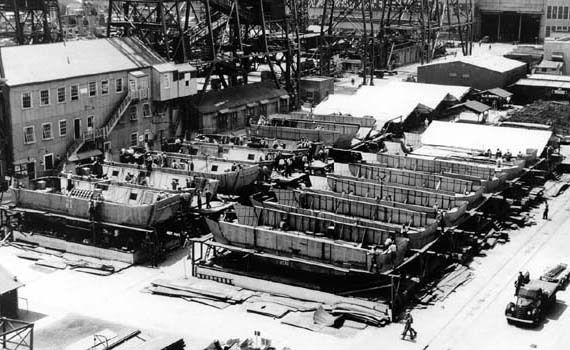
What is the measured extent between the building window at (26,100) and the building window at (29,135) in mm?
1341

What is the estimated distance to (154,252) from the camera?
38250 mm

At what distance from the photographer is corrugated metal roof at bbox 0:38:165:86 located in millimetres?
49531

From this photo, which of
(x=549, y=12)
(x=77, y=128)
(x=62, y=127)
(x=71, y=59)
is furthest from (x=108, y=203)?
(x=549, y=12)

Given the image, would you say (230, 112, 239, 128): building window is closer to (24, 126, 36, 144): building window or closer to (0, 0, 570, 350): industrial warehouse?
(0, 0, 570, 350): industrial warehouse

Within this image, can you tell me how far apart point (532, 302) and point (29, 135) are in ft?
107

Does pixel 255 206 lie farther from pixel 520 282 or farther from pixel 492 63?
pixel 492 63

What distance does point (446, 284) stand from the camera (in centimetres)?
3550

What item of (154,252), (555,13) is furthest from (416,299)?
(555,13)

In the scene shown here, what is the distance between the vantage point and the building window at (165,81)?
57.7 meters

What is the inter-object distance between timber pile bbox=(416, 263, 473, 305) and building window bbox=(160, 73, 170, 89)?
28.9 metres

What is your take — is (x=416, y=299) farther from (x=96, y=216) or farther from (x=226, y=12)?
(x=226, y=12)

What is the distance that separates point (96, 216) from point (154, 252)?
3.62 meters

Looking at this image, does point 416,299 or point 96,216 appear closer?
point 416,299

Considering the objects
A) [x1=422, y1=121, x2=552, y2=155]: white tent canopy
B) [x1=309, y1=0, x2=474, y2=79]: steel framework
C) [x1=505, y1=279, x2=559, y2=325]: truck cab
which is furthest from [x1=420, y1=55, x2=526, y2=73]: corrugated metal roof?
[x1=505, y1=279, x2=559, y2=325]: truck cab
